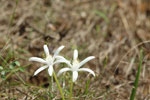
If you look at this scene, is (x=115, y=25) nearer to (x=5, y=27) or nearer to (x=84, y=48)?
(x=84, y=48)

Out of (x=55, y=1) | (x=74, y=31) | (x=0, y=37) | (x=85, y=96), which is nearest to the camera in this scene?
(x=85, y=96)

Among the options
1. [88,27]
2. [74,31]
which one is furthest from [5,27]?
[88,27]

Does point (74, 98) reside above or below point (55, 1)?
below

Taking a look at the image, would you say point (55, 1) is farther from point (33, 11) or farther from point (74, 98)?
point (74, 98)

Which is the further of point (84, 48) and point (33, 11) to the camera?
point (33, 11)

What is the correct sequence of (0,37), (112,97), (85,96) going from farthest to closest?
1. (0,37)
2. (112,97)
3. (85,96)

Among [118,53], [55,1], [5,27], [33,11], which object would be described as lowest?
[118,53]
